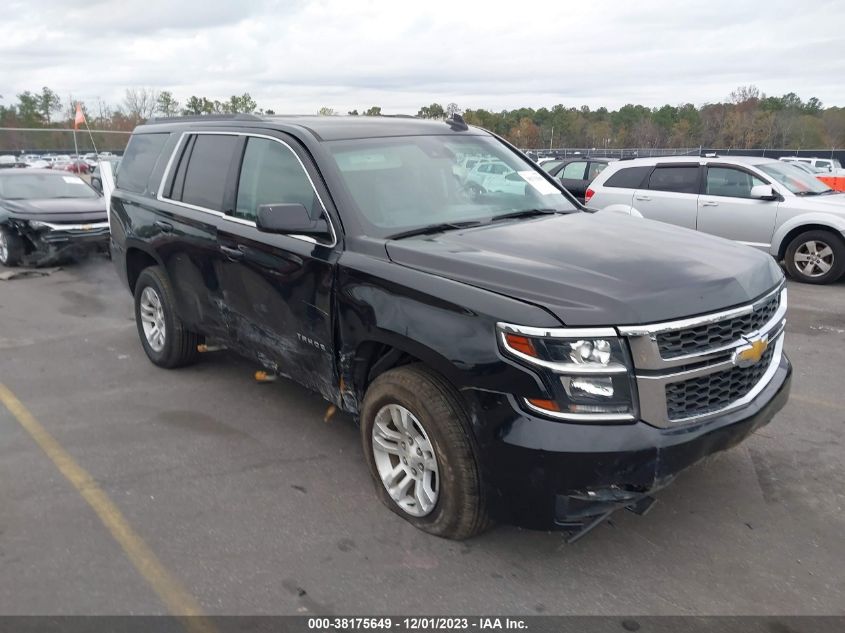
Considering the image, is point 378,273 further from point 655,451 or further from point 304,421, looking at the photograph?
point 304,421

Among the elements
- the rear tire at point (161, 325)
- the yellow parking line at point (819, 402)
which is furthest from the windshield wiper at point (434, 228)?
the yellow parking line at point (819, 402)

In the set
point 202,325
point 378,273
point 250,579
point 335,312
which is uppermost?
point 378,273

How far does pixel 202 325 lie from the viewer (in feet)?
17.2

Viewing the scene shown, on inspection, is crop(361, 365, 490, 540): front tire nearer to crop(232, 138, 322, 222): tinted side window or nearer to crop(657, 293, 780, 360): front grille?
crop(657, 293, 780, 360): front grille

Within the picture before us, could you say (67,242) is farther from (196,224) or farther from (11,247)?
(196,224)

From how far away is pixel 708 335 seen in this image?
3.07 metres

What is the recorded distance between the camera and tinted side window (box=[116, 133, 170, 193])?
5.84 meters

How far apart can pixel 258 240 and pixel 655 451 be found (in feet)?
8.58

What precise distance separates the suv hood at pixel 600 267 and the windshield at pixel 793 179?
7161mm

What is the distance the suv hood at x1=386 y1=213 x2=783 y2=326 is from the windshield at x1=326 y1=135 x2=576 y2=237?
0.26 m

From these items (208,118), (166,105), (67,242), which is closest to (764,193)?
(208,118)

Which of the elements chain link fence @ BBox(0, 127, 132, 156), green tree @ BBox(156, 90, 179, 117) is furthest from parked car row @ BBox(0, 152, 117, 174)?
green tree @ BBox(156, 90, 179, 117)

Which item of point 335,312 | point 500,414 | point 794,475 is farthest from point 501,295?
point 794,475

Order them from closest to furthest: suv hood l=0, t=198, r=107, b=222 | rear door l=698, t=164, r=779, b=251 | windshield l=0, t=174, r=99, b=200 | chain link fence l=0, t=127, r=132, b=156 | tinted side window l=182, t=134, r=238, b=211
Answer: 1. tinted side window l=182, t=134, r=238, b=211
2. rear door l=698, t=164, r=779, b=251
3. suv hood l=0, t=198, r=107, b=222
4. windshield l=0, t=174, r=99, b=200
5. chain link fence l=0, t=127, r=132, b=156
